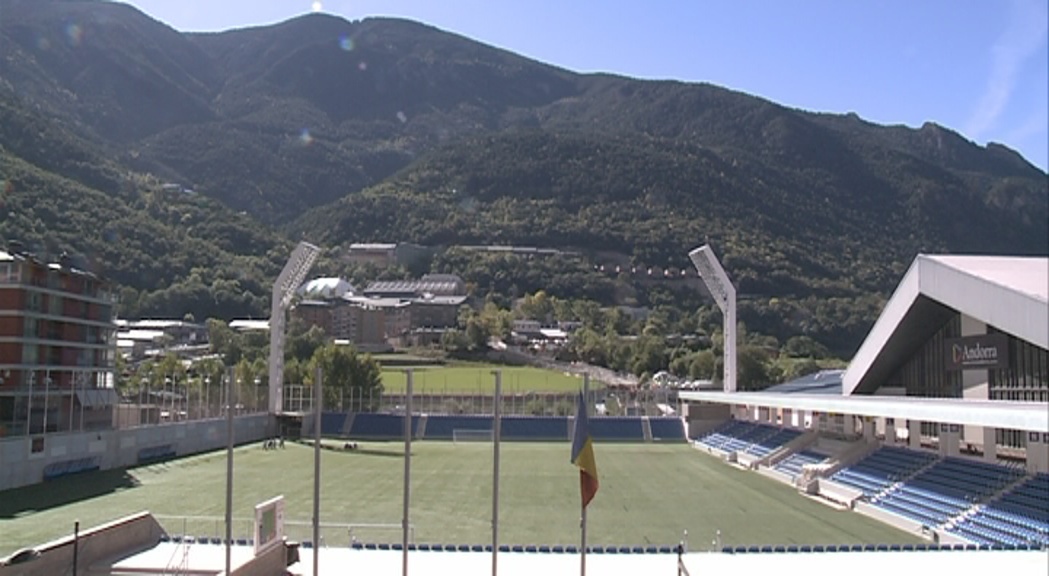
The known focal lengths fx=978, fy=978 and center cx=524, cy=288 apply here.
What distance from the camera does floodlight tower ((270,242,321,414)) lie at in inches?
1972

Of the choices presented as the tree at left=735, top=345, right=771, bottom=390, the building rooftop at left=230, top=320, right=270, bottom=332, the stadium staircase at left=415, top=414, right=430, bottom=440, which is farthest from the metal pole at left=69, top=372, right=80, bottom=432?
the building rooftop at left=230, top=320, right=270, bottom=332

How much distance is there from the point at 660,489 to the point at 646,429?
20.7 meters

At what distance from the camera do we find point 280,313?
50844mm

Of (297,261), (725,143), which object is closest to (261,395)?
(297,261)

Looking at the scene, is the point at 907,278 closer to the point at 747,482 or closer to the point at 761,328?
the point at 747,482

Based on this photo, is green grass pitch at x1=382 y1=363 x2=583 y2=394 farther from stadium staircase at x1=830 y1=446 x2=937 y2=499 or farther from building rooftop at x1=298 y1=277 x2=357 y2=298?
building rooftop at x1=298 y1=277 x2=357 y2=298

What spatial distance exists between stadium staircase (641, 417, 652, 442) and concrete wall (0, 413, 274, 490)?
19670 millimetres

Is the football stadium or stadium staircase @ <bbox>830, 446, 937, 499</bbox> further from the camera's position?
stadium staircase @ <bbox>830, 446, 937, 499</bbox>

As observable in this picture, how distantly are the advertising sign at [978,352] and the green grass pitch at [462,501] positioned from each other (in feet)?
20.1

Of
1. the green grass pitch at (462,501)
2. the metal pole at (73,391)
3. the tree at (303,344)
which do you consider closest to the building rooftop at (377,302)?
the tree at (303,344)

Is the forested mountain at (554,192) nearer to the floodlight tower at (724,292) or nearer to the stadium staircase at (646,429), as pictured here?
the stadium staircase at (646,429)

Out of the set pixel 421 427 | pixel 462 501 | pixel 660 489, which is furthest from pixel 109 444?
pixel 421 427

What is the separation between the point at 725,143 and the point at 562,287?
74326mm

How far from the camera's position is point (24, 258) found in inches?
1259
